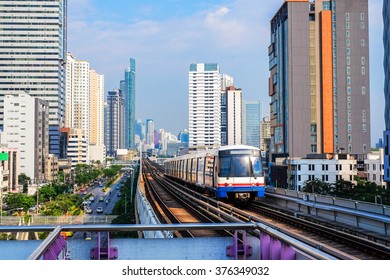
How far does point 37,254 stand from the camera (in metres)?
3.64

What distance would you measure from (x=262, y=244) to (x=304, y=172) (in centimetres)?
5858

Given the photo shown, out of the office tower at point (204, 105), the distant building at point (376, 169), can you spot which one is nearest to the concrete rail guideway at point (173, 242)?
the distant building at point (376, 169)

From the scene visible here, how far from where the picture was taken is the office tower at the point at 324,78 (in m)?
72.8

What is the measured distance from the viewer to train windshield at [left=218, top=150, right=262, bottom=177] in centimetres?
2006

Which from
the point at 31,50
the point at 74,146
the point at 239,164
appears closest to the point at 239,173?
the point at 239,164

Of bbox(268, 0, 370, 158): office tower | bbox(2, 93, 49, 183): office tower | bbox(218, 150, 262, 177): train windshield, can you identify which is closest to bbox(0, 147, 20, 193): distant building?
bbox(2, 93, 49, 183): office tower

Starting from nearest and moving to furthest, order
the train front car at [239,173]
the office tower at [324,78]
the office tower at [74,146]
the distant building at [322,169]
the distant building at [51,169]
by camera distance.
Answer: the train front car at [239,173]
the distant building at [322,169]
the office tower at [324,78]
the distant building at [51,169]
the office tower at [74,146]

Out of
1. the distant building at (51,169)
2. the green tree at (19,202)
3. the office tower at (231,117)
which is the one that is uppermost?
the office tower at (231,117)

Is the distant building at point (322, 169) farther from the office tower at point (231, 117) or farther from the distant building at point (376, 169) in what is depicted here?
the office tower at point (231, 117)

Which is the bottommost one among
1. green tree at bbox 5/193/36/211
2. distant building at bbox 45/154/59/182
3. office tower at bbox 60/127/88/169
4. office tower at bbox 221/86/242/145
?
green tree at bbox 5/193/36/211

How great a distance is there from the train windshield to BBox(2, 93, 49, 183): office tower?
77.2 meters

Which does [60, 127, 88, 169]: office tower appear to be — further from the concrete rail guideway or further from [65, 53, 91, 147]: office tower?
the concrete rail guideway

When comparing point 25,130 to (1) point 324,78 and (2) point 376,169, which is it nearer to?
(1) point 324,78
